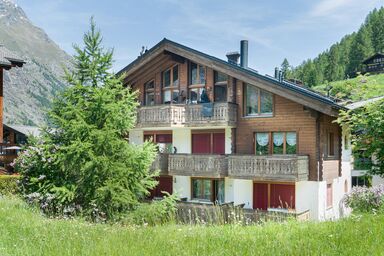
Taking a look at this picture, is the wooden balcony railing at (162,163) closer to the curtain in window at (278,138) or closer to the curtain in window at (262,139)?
the curtain in window at (262,139)

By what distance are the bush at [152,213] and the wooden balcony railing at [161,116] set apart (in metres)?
6.53

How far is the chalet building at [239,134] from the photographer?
18.9 m

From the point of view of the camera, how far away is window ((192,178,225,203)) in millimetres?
21781

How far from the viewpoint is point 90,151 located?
14.2 metres

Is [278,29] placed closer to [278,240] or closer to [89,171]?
[89,171]

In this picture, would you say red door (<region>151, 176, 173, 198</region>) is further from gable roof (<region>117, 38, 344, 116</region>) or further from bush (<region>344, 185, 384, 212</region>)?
bush (<region>344, 185, 384, 212</region>)

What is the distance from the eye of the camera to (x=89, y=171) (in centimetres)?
1433

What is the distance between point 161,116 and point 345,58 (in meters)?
121

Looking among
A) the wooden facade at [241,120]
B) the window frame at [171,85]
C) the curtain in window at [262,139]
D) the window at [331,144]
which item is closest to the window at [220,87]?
the wooden facade at [241,120]

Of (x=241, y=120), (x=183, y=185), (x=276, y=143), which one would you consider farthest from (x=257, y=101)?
(x=183, y=185)

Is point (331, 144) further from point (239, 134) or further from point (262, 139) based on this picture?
point (239, 134)

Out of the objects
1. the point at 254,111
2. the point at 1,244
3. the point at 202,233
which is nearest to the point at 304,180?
the point at 254,111

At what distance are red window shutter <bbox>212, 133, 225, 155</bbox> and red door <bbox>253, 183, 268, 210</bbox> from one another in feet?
9.16

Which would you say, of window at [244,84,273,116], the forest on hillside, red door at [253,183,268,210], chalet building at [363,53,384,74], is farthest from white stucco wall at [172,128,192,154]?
the forest on hillside
